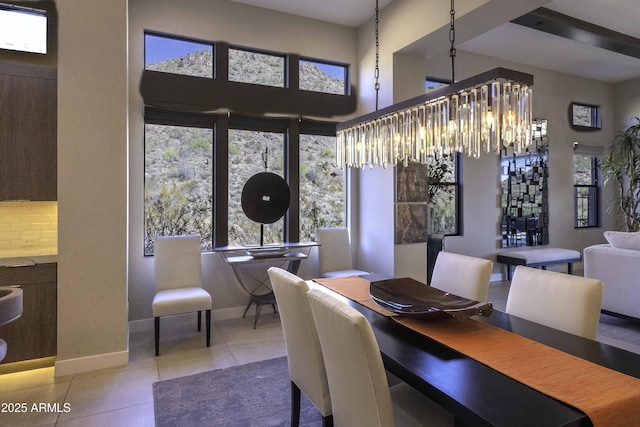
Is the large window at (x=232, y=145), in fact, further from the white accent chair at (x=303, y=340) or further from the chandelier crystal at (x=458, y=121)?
the white accent chair at (x=303, y=340)

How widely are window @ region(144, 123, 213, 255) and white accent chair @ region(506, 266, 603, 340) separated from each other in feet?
10.8

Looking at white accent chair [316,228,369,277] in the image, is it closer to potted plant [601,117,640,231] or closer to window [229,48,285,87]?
window [229,48,285,87]

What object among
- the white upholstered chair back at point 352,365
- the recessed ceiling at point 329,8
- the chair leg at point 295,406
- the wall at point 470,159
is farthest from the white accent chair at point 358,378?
the recessed ceiling at point 329,8

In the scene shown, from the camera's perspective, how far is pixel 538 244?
632cm

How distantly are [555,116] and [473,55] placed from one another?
2.14m

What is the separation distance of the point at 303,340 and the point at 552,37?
568cm

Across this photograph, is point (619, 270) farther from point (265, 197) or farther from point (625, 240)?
point (265, 197)

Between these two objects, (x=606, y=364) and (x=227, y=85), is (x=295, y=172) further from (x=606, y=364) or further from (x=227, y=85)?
(x=606, y=364)

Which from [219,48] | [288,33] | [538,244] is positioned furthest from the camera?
[538,244]

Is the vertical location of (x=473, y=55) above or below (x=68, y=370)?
above

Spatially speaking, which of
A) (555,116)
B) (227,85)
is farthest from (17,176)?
(555,116)

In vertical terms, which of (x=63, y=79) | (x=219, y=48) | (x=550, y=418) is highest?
(x=219, y=48)

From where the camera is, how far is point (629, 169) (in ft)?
21.7

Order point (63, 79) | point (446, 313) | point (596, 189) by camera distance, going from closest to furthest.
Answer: point (446, 313) → point (63, 79) → point (596, 189)
